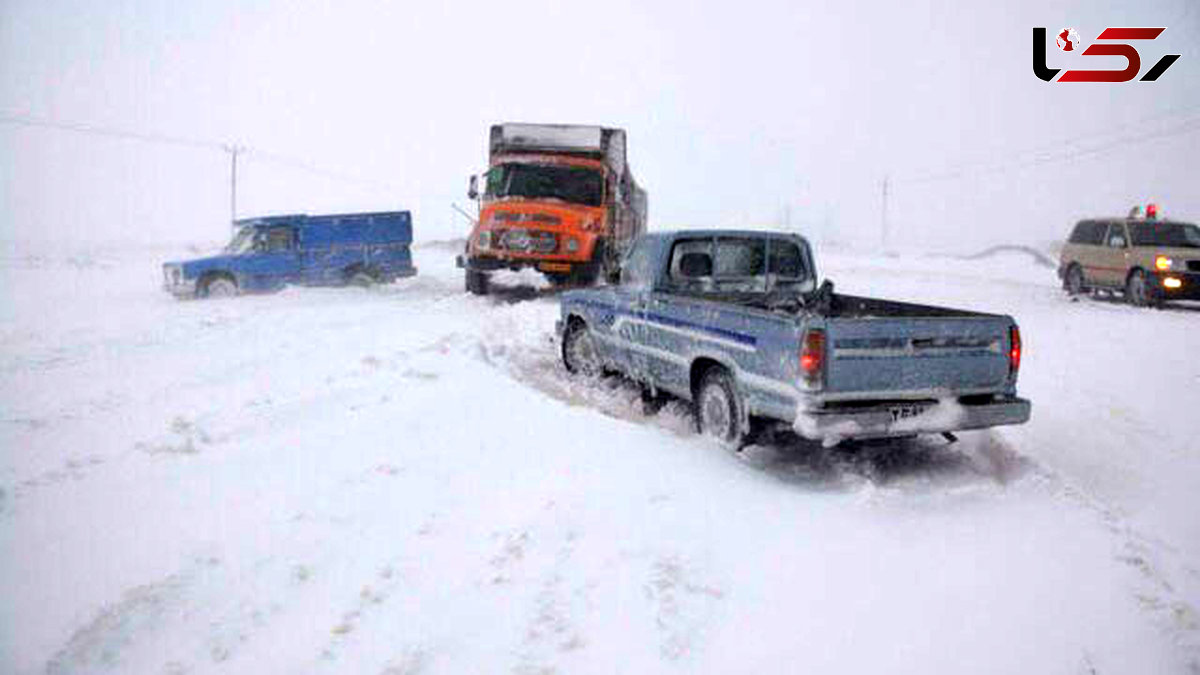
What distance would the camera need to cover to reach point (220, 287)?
19250 mm

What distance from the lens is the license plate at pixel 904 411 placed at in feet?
19.4

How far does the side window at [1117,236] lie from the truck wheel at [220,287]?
20102 mm

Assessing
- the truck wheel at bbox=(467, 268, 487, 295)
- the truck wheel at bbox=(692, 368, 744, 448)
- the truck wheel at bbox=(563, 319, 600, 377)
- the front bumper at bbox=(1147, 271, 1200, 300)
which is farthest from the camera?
the front bumper at bbox=(1147, 271, 1200, 300)

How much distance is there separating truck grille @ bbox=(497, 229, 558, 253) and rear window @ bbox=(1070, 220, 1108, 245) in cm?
1293

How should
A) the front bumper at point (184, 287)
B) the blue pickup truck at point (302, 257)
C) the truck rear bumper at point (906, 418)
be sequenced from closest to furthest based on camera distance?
the truck rear bumper at point (906, 418)
the front bumper at point (184, 287)
the blue pickup truck at point (302, 257)

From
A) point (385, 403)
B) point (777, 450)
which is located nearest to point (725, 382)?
point (777, 450)

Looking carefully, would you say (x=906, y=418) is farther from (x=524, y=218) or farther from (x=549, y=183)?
(x=549, y=183)

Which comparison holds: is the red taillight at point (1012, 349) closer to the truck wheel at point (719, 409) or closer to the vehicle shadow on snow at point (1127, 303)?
the truck wheel at point (719, 409)

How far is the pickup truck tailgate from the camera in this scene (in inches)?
230

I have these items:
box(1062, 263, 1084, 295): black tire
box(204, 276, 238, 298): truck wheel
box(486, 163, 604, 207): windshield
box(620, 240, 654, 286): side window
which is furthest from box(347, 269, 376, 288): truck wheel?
box(1062, 263, 1084, 295): black tire

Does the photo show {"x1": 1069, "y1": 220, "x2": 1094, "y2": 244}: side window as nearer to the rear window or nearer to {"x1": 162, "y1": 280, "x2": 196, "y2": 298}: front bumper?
the rear window

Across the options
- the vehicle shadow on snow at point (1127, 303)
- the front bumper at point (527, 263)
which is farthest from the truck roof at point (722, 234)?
the vehicle shadow on snow at point (1127, 303)

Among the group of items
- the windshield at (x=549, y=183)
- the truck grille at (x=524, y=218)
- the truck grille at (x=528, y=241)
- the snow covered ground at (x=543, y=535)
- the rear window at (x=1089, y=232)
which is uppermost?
the windshield at (x=549, y=183)

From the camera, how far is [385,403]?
24.7ft
